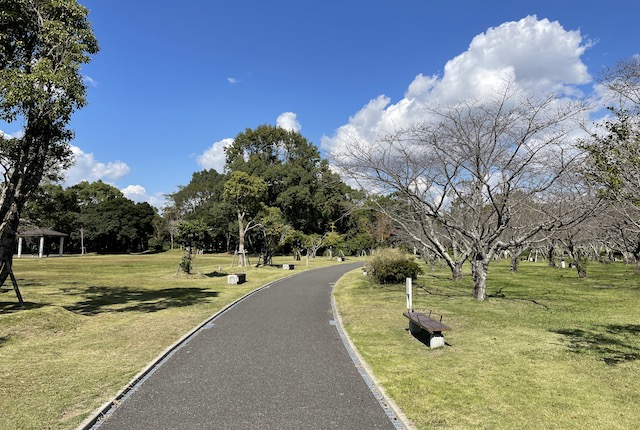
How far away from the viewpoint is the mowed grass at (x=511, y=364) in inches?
200

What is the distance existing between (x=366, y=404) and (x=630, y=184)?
27.9 ft

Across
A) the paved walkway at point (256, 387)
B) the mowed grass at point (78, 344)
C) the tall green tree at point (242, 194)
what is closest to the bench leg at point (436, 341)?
the paved walkway at point (256, 387)

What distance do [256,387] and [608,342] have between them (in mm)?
7976

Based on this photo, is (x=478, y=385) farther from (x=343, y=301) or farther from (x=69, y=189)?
(x=69, y=189)

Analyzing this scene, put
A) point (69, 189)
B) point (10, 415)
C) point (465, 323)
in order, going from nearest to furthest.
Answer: point (10, 415)
point (465, 323)
point (69, 189)

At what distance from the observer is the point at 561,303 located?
1541 centimetres

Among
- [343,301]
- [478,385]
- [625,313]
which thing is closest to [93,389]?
[478,385]

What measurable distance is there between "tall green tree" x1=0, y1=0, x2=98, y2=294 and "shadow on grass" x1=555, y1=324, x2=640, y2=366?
14.0 meters

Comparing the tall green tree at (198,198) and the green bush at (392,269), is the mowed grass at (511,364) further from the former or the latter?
the tall green tree at (198,198)

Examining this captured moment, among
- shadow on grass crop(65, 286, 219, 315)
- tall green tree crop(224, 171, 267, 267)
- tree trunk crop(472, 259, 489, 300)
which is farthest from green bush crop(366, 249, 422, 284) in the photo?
tall green tree crop(224, 171, 267, 267)

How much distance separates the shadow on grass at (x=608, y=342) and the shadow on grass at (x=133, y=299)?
39.2 feet

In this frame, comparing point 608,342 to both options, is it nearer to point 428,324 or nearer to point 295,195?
point 428,324

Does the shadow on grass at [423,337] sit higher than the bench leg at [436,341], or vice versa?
the bench leg at [436,341]

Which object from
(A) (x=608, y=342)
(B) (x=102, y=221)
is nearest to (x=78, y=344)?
(A) (x=608, y=342)
